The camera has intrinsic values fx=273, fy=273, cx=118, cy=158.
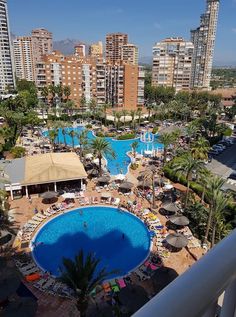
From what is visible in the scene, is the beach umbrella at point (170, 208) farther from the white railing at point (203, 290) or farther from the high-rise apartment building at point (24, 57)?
the high-rise apartment building at point (24, 57)

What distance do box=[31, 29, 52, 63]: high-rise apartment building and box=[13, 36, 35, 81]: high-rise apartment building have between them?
1017 cm

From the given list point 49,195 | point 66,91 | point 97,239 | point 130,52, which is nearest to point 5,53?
point 66,91

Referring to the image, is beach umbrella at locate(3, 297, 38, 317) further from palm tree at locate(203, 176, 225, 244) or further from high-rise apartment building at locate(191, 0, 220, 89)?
high-rise apartment building at locate(191, 0, 220, 89)

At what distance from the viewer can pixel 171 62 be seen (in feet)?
362

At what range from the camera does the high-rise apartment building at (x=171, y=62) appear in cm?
11069

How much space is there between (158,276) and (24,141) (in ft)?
140

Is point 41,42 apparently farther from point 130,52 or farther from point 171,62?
point 171,62

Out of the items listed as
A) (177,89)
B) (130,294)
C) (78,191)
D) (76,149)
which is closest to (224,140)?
(76,149)

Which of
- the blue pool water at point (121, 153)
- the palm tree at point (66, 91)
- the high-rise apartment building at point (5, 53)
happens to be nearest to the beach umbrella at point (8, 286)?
the blue pool water at point (121, 153)

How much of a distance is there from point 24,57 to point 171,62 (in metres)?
73.0

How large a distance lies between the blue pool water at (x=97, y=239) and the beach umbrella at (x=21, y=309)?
4.62 meters

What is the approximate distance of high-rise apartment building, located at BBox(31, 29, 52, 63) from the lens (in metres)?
150

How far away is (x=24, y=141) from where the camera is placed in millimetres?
53969

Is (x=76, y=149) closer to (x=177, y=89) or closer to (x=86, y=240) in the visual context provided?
(x=86, y=240)
